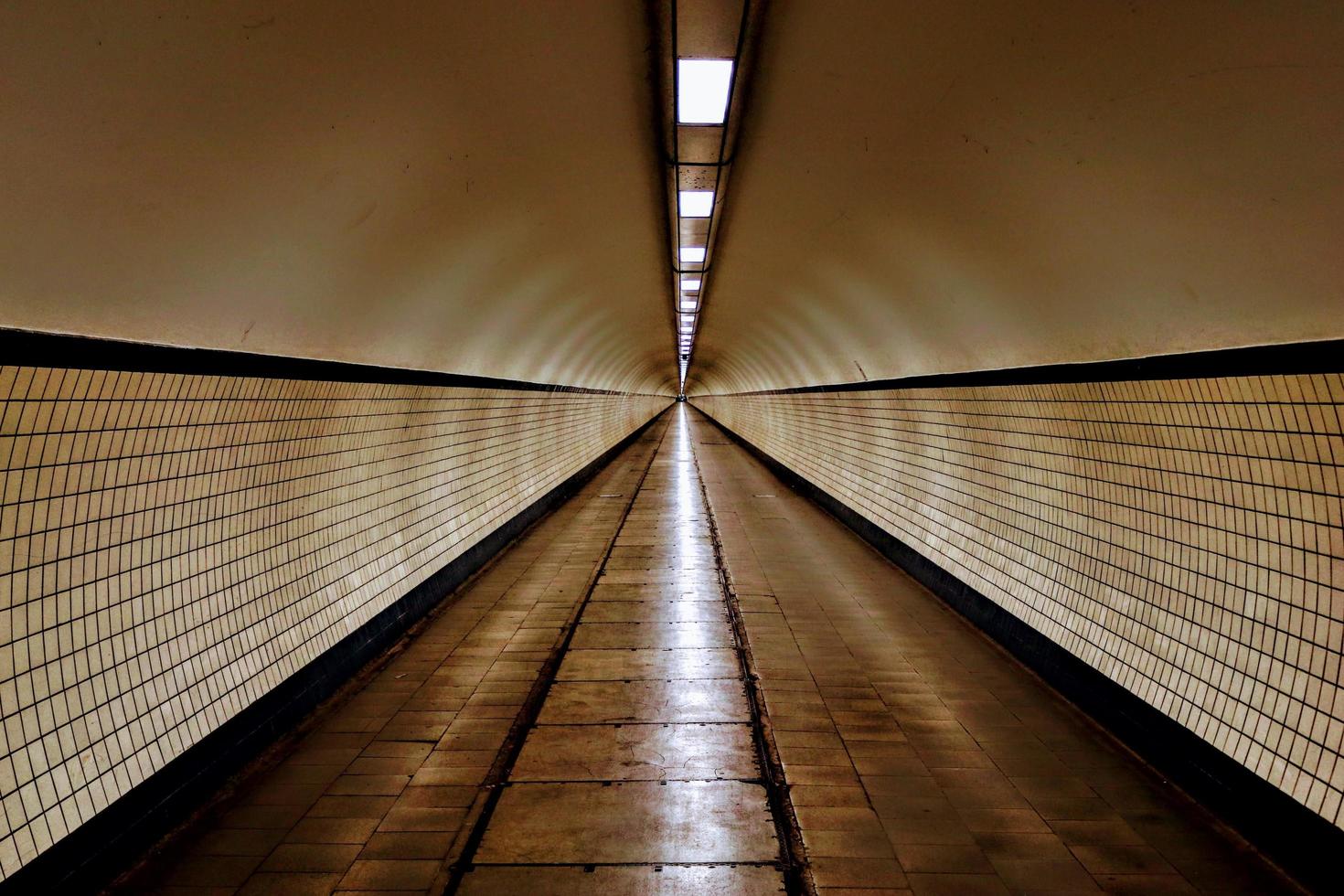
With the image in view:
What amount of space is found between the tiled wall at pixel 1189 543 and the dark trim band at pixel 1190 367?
159mm

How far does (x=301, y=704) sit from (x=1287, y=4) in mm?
6104

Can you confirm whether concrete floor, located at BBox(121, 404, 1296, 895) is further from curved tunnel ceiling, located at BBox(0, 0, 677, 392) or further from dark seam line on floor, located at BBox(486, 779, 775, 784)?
curved tunnel ceiling, located at BBox(0, 0, 677, 392)

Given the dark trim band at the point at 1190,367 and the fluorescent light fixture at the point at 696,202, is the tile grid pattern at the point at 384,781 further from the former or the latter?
the dark trim band at the point at 1190,367

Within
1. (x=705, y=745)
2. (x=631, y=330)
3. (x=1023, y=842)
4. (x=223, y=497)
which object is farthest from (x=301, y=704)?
(x=631, y=330)

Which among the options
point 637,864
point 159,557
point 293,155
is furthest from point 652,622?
point 293,155

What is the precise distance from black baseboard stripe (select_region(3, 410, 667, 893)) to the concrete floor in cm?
15

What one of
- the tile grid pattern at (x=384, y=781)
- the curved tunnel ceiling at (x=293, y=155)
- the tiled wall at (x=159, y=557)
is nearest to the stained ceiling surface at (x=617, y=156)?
the curved tunnel ceiling at (x=293, y=155)

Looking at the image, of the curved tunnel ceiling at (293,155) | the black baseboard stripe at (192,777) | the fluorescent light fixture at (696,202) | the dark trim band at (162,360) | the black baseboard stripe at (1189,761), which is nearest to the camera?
the curved tunnel ceiling at (293,155)

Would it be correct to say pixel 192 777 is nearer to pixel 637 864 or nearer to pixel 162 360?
pixel 162 360

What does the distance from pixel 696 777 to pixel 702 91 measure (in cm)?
379

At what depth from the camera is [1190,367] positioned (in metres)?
3.95

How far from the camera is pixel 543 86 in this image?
358 centimetres

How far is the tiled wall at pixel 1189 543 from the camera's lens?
3.55 meters

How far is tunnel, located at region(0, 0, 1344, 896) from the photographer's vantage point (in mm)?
2723
